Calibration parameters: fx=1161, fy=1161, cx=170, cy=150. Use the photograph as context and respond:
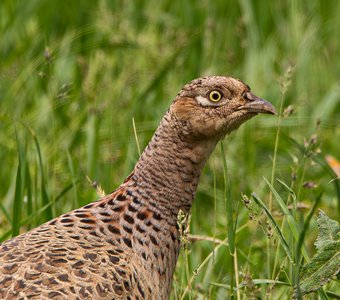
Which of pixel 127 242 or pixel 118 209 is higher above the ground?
pixel 118 209

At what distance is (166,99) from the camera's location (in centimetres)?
718

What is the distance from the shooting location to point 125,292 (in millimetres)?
3904

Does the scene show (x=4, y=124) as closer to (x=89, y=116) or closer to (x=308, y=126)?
(x=89, y=116)

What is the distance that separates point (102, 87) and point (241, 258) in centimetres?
208

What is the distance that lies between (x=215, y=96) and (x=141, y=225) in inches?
22.5

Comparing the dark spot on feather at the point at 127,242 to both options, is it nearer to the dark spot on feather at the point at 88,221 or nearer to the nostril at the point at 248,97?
the dark spot on feather at the point at 88,221

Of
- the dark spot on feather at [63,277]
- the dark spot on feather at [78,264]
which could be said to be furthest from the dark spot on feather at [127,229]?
the dark spot on feather at [63,277]

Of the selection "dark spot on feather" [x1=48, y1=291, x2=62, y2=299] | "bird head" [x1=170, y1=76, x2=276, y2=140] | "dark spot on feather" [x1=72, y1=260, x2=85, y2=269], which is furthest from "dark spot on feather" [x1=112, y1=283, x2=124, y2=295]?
"bird head" [x1=170, y1=76, x2=276, y2=140]

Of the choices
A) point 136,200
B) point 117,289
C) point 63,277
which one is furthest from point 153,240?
point 63,277

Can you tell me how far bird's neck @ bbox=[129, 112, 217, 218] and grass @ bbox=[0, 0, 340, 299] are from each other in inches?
13.9

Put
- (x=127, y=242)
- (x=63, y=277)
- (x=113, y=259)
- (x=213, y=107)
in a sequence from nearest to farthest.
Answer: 1. (x=63, y=277)
2. (x=113, y=259)
3. (x=127, y=242)
4. (x=213, y=107)

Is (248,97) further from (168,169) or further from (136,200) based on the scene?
(136,200)

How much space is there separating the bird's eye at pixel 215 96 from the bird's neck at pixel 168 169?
0.16m

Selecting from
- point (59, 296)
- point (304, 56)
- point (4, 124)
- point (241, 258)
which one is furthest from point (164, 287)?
point (304, 56)
